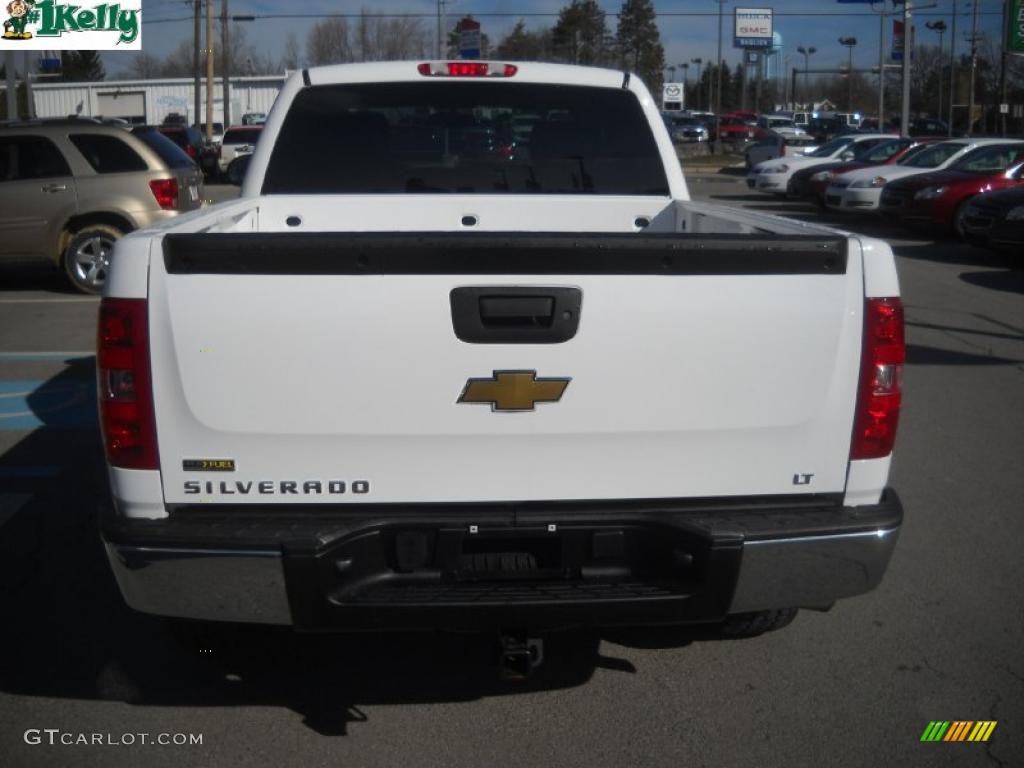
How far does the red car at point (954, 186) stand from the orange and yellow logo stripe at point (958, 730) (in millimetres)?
14850

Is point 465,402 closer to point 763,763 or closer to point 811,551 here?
point 811,551

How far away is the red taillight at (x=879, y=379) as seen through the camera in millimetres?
3238

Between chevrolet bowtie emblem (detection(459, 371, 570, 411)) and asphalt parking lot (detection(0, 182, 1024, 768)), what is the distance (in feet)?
3.87

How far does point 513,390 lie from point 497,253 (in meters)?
0.38

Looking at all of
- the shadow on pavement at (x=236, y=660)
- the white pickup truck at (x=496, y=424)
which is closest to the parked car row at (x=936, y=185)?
the shadow on pavement at (x=236, y=660)

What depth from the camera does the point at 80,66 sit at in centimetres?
8194

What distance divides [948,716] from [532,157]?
3116 millimetres

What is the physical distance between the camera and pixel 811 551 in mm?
3271

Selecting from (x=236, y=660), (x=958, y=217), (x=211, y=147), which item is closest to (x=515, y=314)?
(x=236, y=660)

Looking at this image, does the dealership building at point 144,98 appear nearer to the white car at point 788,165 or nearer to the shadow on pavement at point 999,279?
the white car at point 788,165

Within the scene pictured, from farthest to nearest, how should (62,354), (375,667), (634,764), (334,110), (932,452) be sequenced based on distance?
(62,354) < (932,452) < (334,110) < (375,667) < (634,764)

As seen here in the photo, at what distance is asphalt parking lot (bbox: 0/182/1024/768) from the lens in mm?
3641

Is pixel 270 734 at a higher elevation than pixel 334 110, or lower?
lower

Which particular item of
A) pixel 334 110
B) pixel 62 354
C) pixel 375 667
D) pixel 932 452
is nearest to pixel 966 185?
pixel 932 452
